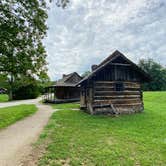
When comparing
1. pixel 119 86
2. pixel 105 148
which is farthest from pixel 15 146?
pixel 119 86

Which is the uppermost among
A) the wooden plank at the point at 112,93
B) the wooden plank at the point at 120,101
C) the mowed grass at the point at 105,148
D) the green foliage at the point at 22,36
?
the green foliage at the point at 22,36

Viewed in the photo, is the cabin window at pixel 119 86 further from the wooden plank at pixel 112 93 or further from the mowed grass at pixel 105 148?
the mowed grass at pixel 105 148

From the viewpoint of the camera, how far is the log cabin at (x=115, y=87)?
15961mm

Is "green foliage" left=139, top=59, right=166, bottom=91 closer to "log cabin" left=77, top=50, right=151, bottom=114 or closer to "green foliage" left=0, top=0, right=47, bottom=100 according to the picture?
"log cabin" left=77, top=50, right=151, bottom=114

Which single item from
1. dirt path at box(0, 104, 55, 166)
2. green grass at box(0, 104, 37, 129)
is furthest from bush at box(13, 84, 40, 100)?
dirt path at box(0, 104, 55, 166)

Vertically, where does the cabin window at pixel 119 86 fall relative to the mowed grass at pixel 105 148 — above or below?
above

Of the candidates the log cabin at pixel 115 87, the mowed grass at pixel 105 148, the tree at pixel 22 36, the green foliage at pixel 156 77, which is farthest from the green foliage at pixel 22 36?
the green foliage at pixel 156 77

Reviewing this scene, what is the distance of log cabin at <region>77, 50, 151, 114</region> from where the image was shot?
52.4 ft

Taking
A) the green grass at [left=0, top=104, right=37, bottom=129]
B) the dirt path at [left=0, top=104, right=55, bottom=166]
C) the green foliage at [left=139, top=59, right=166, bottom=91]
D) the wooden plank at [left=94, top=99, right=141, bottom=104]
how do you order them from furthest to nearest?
the green foliage at [left=139, top=59, right=166, bottom=91]
the wooden plank at [left=94, top=99, right=141, bottom=104]
the green grass at [left=0, top=104, right=37, bottom=129]
the dirt path at [left=0, top=104, right=55, bottom=166]

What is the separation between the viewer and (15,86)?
41.4 metres

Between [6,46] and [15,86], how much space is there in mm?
30551

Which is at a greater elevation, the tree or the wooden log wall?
the tree

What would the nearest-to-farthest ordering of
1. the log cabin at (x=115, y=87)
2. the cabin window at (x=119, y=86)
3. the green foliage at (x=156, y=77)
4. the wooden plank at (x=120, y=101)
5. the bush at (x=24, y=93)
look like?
the log cabin at (x=115, y=87)
the wooden plank at (x=120, y=101)
the cabin window at (x=119, y=86)
the bush at (x=24, y=93)
the green foliage at (x=156, y=77)

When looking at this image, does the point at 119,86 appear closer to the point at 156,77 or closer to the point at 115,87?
the point at 115,87
